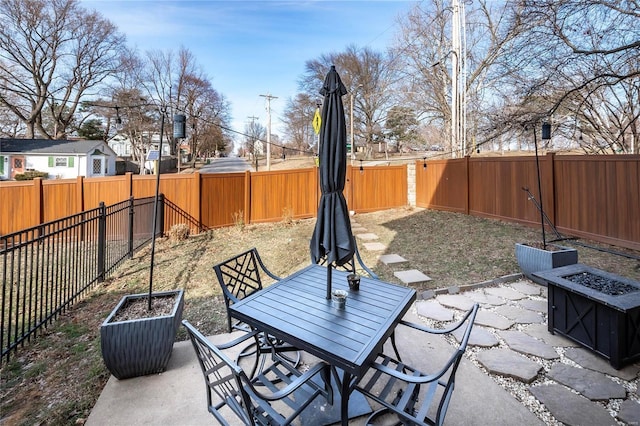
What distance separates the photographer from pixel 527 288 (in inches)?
160

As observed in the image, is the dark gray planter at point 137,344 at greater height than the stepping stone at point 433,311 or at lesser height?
greater

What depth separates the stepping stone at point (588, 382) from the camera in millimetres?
2135

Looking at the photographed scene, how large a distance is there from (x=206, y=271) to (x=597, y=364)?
461 cm

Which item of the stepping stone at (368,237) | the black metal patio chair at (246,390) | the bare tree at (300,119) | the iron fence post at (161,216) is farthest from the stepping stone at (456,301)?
the bare tree at (300,119)

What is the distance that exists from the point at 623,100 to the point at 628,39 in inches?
180

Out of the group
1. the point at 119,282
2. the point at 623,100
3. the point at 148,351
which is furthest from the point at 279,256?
the point at 623,100

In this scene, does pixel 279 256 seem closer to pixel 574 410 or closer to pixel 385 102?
pixel 574 410

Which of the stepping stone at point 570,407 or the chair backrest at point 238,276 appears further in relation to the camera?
the chair backrest at point 238,276

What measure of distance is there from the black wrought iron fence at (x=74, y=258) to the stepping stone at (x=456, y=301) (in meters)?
4.10

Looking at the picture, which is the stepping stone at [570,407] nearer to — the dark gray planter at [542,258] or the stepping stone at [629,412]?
the stepping stone at [629,412]

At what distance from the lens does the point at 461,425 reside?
1.85 metres

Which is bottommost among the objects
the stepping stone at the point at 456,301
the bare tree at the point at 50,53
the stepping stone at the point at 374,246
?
the stepping stone at the point at 456,301

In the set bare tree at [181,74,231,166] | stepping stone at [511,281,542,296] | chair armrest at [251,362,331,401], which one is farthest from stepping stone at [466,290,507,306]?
bare tree at [181,74,231,166]

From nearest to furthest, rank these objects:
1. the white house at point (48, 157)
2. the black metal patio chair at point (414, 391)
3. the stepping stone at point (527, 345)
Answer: the black metal patio chair at point (414, 391) < the stepping stone at point (527, 345) < the white house at point (48, 157)
